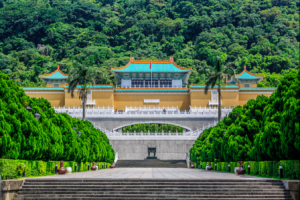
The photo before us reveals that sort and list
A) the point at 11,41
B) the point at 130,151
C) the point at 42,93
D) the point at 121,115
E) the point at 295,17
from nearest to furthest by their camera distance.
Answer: the point at 130,151, the point at 121,115, the point at 42,93, the point at 11,41, the point at 295,17

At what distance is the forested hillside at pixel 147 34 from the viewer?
7976cm

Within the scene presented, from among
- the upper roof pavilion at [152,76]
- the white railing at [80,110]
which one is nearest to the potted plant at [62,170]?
the white railing at [80,110]

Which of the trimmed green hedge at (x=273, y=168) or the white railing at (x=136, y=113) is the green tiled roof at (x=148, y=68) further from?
the trimmed green hedge at (x=273, y=168)

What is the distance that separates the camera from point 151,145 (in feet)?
126

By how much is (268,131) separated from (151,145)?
24.1 meters

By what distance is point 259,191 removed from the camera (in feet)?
40.3

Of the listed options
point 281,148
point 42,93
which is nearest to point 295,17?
point 42,93

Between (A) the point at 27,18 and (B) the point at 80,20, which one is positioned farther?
(B) the point at 80,20

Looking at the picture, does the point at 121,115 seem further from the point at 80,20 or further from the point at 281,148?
the point at 80,20

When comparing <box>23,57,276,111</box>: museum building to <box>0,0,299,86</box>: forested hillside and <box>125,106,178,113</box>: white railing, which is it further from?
<box>0,0,299,86</box>: forested hillside

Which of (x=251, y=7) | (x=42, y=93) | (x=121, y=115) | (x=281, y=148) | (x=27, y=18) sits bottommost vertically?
(x=281, y=148)

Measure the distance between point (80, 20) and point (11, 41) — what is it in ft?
71.8

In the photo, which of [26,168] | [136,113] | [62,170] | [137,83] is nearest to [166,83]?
[137,83]

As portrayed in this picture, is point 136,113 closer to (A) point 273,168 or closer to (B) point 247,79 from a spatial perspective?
(B) point 247,79
